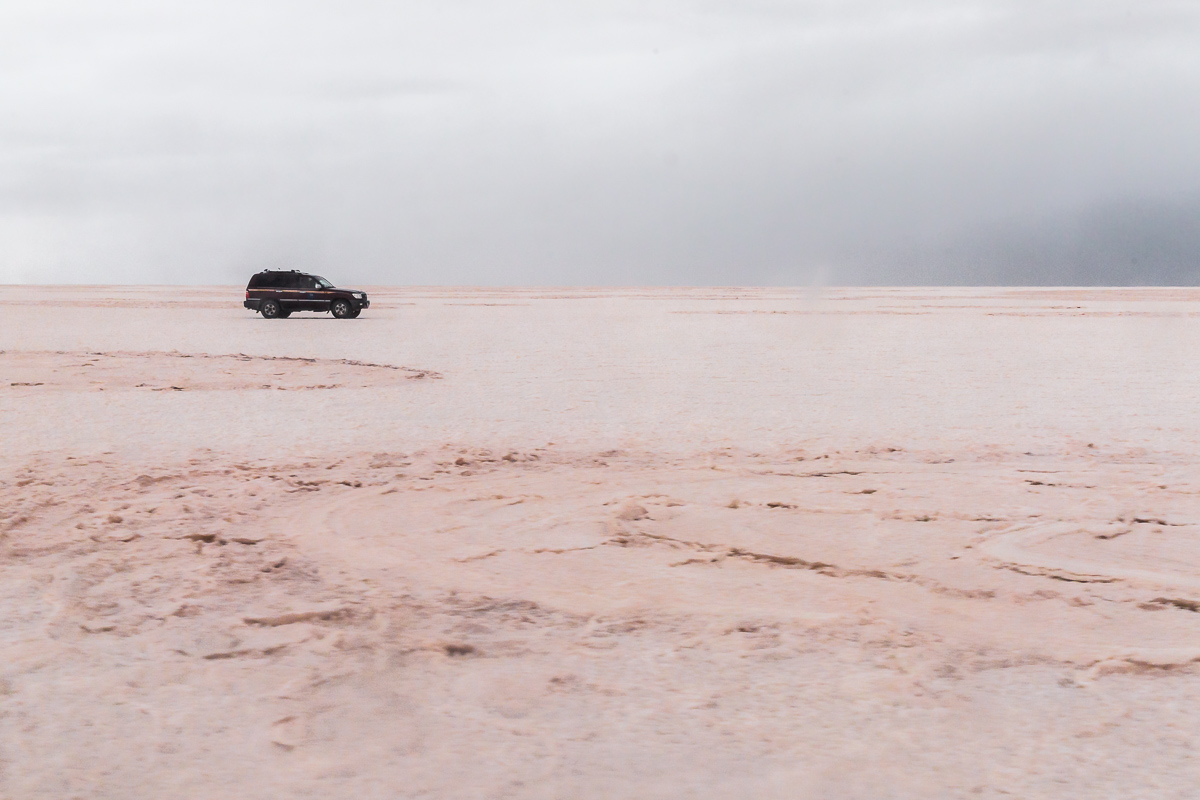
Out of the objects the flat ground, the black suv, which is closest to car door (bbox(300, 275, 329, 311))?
the black suv

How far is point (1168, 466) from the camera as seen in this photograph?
924cm

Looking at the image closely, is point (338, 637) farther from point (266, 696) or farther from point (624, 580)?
point (624, 580)

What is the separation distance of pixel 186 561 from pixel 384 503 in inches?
70.8

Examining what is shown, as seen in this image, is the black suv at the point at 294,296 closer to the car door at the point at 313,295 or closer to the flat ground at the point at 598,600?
the car door at the point at 313,295

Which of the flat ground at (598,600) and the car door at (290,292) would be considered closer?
the flat ground at (598,600)

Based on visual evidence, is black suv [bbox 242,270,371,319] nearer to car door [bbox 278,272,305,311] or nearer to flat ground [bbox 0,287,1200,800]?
car door [bbox 278,272,305,311]

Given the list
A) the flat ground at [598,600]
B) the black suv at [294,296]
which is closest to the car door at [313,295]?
the black suv at [294,296]

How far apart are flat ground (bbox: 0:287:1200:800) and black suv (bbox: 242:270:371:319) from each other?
2582 centimetres

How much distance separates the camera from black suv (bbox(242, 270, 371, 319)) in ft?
126

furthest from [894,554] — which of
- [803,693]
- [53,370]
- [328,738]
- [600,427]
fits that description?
[53,370]

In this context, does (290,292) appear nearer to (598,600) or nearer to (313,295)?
(313,295)

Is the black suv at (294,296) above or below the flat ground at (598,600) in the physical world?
above

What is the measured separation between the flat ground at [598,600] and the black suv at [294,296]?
25824mm

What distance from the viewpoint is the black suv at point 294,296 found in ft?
126
